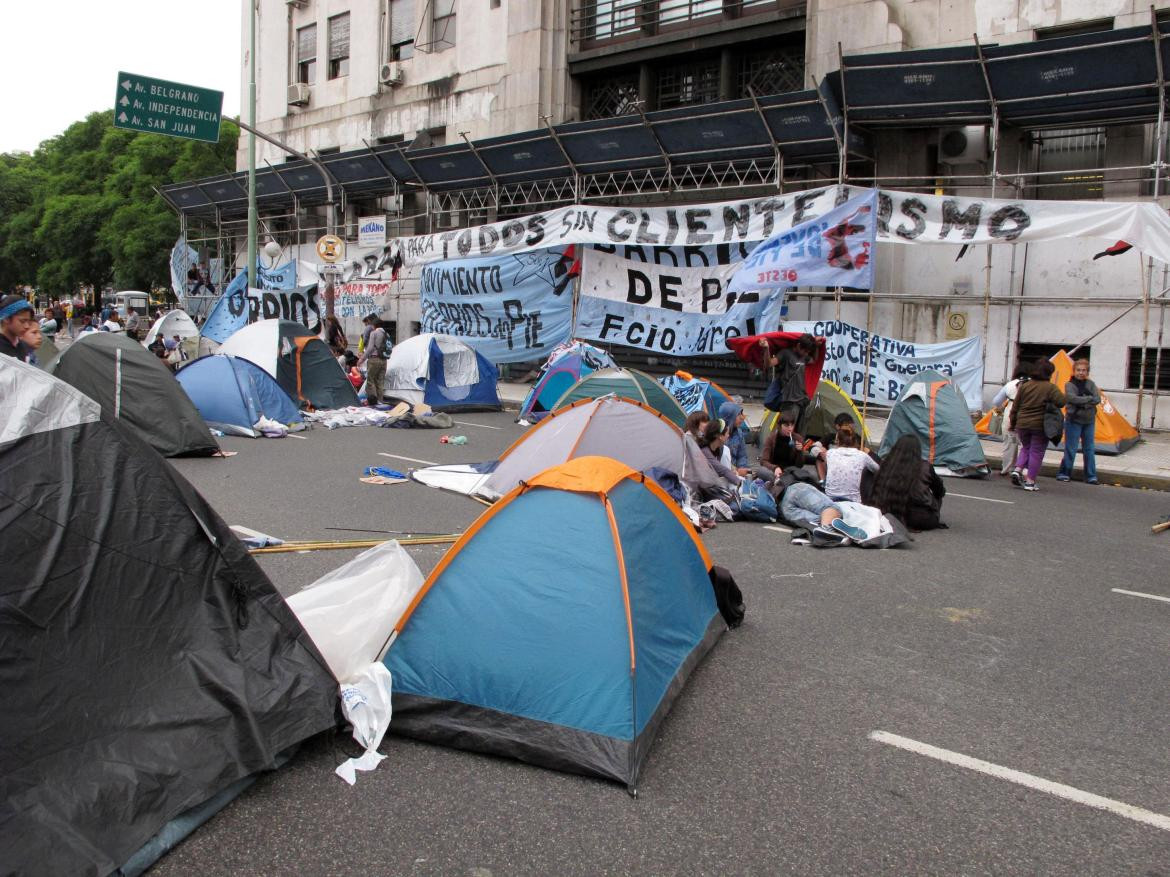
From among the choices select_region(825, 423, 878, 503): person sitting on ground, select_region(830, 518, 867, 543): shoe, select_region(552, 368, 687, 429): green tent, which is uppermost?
select_region(552, 368, 687, 429): green tent

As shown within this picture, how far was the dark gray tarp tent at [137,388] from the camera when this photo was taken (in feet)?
39.2

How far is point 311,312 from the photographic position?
81.1ft

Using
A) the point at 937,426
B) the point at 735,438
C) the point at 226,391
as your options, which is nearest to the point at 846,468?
the point at 735,438

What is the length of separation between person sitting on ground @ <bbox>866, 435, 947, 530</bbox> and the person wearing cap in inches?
301

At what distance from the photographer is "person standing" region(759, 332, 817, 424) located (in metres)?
11.3

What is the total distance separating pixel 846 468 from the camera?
29.6 ft

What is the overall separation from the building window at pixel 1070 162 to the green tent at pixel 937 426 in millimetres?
5692

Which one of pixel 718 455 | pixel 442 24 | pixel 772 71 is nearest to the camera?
pixel 718 455

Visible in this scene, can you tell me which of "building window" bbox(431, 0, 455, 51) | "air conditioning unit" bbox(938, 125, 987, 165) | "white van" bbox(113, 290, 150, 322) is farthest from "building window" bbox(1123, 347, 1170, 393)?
"white van" bbox(113, 290, 150, 322)

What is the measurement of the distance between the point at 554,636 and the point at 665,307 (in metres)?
15.1

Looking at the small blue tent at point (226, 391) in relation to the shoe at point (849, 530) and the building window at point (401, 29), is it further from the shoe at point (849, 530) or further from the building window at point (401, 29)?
the building window at point (401, 29)

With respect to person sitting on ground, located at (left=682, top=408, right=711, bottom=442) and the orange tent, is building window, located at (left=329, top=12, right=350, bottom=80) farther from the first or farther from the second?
person sitting on ground, located at (left=682, top=408, right=711, bottom=442)

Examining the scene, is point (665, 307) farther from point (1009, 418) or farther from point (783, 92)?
point (1009, 418)

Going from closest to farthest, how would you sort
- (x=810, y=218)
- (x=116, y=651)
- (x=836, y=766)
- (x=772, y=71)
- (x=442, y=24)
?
(x=116, y=651) → (x=836, y=766) → (x=810, y=218) → (x=772, y=71) → (x=442, y=24)
